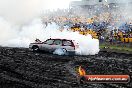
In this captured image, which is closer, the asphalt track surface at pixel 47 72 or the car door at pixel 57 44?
the asphalt track surface at pixel 47 72

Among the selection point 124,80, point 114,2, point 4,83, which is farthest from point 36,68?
point 114,2

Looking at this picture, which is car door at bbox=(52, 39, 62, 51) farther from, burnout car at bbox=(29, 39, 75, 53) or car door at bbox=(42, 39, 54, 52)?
car door at bbox=(42, 39, 54, 52)

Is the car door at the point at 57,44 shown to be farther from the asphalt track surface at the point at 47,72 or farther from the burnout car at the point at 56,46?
the asphalt track surface at the point at 47,72

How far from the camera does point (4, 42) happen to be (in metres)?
35.5

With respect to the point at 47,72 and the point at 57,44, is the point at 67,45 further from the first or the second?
the point at 47,72

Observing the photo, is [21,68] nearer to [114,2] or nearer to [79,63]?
[79,63]

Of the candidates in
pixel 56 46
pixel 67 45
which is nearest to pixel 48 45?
pixel 56 46

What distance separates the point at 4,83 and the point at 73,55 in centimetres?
1276

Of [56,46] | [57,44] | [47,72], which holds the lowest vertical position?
[47,72]

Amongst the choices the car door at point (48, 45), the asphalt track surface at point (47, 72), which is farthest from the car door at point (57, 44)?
the asphalt track surface at point (47, 72)

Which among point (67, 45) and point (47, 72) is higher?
point (67, 45)

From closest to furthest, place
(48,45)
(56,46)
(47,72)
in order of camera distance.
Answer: (47,72) → (56,46) → (48,45)

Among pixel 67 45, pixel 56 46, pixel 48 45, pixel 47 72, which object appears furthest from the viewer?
pixel 48 45

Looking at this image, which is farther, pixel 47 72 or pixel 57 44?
pixel 57 44
